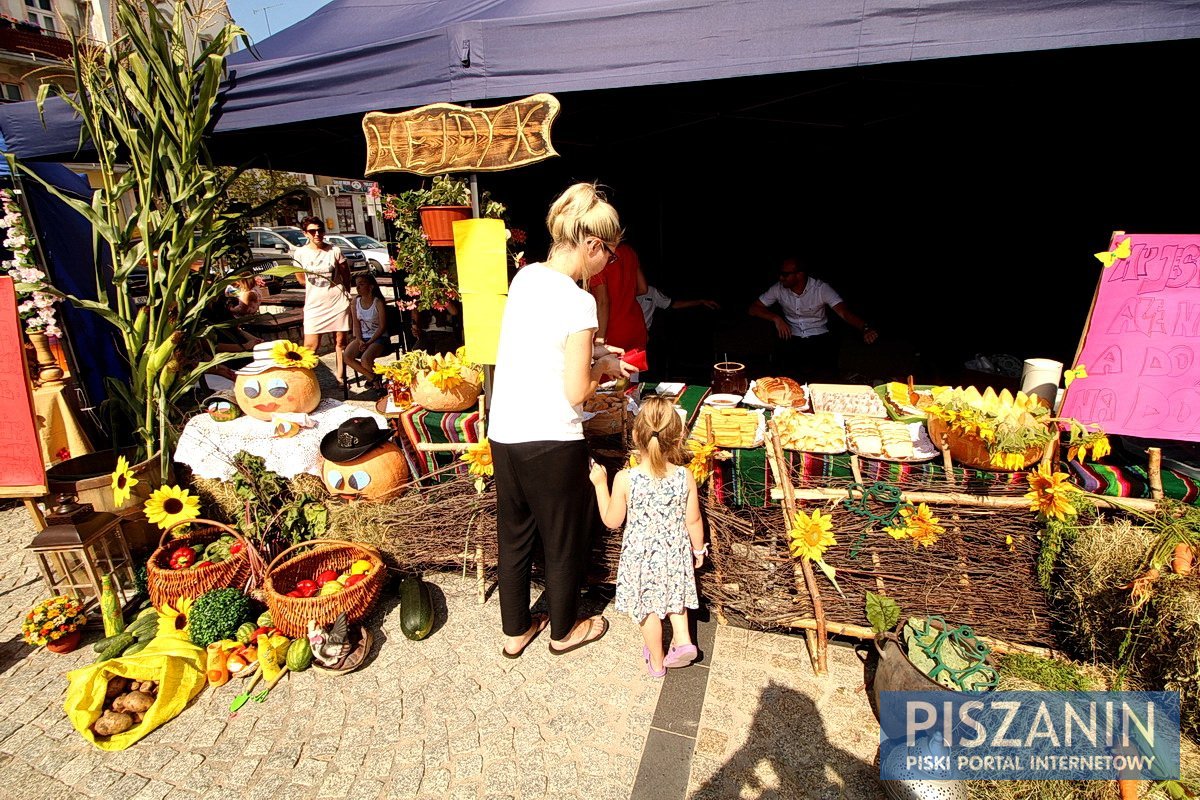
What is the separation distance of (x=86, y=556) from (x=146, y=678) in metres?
0.90

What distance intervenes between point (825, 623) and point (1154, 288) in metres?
2.11

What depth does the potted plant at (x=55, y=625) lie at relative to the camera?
312cm

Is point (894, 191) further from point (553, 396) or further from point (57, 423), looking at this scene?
point (57, 423)

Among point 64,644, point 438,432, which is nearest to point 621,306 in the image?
point 438,432

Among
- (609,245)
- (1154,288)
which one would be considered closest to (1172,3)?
(1154,288)

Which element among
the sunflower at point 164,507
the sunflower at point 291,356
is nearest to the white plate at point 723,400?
the sunflower at point 291,356

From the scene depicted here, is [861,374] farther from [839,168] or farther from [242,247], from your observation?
[242,247]

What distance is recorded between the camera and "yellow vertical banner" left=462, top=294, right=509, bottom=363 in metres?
3.11

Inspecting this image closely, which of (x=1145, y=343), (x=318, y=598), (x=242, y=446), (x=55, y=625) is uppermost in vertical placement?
(x=1145, y=343)

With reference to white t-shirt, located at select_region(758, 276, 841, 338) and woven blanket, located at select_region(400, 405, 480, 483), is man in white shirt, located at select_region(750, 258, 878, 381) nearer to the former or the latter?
white t-shirt, located at select_region(758, 276, 841, 338)

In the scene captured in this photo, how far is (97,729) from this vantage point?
2.59 m

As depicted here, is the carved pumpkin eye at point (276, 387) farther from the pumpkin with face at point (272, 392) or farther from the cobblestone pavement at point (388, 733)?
the cobblestone pavement at point (388, 733)

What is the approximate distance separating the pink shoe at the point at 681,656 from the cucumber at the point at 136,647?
272 cm

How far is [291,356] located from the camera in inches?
158
